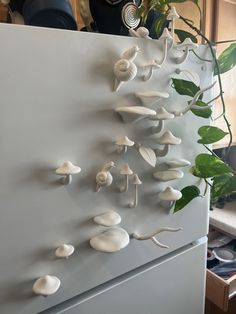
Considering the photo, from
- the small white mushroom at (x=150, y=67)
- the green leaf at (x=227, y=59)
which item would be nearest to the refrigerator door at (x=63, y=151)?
the small white mushroom at (x=150, y=67)

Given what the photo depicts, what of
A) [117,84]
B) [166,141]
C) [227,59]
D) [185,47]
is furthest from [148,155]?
[227,59]

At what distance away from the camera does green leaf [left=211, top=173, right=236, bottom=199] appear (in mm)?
655

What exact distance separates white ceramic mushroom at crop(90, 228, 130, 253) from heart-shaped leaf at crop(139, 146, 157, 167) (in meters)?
0.15

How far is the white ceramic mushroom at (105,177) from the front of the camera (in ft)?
1.54

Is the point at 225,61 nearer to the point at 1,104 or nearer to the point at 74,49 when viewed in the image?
the point at 74,49

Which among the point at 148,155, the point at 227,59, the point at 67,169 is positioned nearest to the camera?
the point at 67,169

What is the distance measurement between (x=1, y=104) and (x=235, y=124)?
3.67 feet

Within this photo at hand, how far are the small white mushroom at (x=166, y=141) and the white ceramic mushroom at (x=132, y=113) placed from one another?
69 millimetres

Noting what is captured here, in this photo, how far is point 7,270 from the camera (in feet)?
1.37

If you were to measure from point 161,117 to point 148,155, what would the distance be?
80mm

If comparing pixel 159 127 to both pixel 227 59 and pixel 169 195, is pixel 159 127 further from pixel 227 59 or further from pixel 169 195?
pixel 227 59

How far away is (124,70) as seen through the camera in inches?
18.0

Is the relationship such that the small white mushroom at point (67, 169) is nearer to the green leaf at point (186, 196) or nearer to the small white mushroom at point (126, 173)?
the small white mushroom at point (126, 173)

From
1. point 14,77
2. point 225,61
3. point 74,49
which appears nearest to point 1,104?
point 14,77
